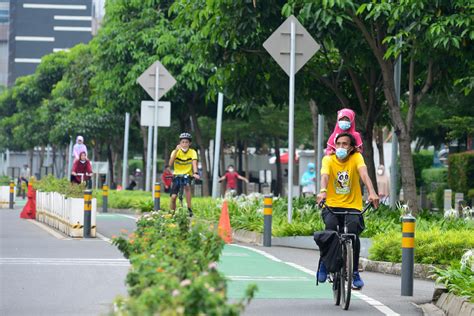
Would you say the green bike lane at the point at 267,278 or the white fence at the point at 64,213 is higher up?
the white fence at the point at 64,213

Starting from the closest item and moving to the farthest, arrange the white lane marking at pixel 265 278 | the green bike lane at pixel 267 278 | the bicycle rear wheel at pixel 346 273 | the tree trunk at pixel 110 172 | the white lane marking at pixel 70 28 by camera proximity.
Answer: the bicycle rear wheel at pixel 346 273 → the green bike lane at pixel 267 278 → the white lane marking at pixel 265 278 → the tree trunk at pixel 110 172 → the white lane marking at pixel 70 28

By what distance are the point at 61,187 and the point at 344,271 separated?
15.0 metres

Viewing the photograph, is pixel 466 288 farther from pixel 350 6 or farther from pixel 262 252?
pixel 350 6

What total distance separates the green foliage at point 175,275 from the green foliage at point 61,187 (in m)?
12.6

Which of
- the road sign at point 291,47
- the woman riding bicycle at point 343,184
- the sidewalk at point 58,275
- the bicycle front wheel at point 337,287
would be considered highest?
the road sign at point 291,47

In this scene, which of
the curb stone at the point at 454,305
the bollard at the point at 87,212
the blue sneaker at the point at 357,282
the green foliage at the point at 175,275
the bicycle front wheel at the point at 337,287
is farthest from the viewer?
the bollard at the point at 87,212

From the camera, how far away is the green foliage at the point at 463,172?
42.2 m

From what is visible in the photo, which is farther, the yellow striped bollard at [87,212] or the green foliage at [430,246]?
the yellow striped bollard at [87,212]

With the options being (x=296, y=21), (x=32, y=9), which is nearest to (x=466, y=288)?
Result: (x=296, y=21)

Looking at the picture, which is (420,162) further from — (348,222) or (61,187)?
(348,222)

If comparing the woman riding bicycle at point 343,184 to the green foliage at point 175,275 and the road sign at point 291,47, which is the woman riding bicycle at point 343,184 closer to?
the green foliage at point 175,275

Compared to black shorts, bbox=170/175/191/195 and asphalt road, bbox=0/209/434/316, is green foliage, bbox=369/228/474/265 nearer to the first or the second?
asphalt road, bbox=0/209/434/316

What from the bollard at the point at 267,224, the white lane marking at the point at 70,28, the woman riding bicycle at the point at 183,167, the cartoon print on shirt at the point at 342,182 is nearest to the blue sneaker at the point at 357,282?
the cartoon print on shirt at the point at 342,182

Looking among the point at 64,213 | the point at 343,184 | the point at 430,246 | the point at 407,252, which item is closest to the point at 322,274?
the point at 343,184
